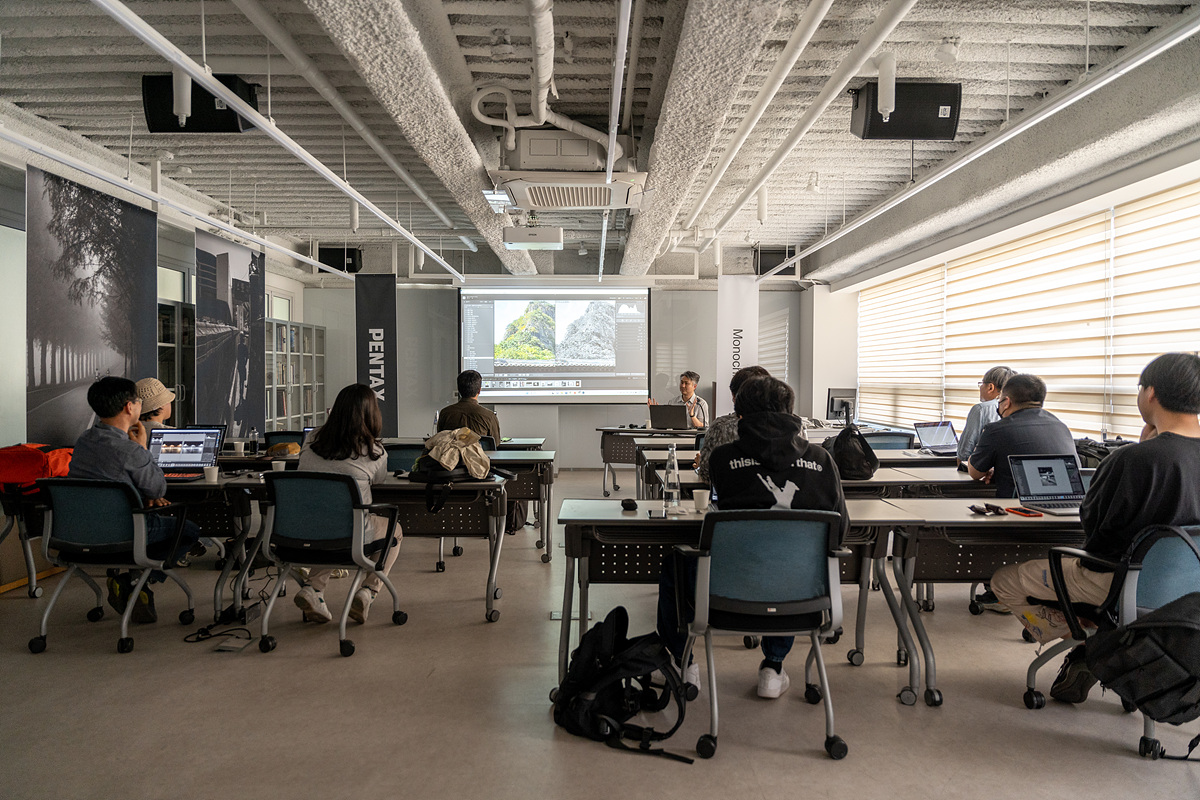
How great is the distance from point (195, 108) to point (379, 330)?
4.57 meters

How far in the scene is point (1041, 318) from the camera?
671 cm

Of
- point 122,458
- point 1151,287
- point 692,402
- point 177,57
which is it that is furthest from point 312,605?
point 1151,287

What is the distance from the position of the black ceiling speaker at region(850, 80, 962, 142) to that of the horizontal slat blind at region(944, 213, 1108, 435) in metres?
2.25

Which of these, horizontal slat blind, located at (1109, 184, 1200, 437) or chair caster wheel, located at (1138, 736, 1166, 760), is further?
horizontal slat blind, located at (1109, 184, 1200, 437)

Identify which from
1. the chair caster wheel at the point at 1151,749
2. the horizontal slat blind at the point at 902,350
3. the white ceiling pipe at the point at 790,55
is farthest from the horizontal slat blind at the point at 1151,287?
the chair caster wheel at the point at 1151,749

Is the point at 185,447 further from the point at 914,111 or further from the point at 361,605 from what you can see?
the point at 914,111

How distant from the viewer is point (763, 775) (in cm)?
248

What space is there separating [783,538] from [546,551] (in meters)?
3.30

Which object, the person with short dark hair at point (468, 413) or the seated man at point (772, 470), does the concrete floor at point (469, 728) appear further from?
the person with short dark hair at point (468, 413)

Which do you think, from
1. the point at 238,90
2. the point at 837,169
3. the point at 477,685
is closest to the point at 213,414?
the point at 238,90

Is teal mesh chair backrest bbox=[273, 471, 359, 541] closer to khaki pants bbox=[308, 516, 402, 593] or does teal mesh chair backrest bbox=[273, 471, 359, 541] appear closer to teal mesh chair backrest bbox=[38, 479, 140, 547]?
khaki pants bbox=[308, 516, 402, 593]

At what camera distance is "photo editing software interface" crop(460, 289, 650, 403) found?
10781 mm

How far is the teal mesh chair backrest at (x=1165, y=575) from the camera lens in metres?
2.46

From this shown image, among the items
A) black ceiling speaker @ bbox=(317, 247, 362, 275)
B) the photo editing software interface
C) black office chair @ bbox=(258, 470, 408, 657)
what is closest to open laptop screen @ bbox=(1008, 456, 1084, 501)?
black office chair @ bbox=(258, 470, 408, 657)
